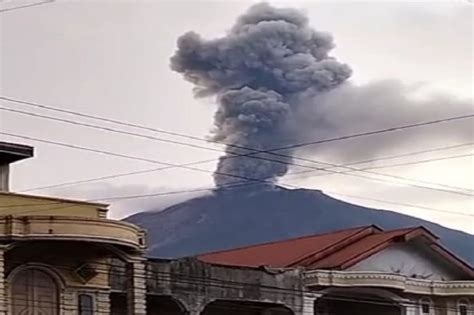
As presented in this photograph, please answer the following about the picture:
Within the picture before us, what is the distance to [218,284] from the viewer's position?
142 feet

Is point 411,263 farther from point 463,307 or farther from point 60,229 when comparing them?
point 60,229

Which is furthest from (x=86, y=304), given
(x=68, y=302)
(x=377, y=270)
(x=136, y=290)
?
(x=377, y=270)

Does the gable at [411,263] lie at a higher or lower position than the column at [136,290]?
higher

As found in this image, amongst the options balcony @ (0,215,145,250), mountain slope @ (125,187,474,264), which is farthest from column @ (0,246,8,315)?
mountain slope @ (125,187,474,264)

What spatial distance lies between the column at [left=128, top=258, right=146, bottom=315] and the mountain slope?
110192 millimetres

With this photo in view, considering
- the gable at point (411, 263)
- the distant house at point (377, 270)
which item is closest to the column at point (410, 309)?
Answer: the distant house at point (377, 270)

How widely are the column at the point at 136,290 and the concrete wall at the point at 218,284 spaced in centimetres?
138

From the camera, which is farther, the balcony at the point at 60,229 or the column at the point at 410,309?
the column at the point at 410,309

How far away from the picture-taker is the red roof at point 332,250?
156 ft

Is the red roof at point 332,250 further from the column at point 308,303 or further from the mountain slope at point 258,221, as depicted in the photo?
the mountain slope at point 258,221

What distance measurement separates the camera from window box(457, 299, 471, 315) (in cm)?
5050

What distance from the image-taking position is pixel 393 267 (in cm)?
4922

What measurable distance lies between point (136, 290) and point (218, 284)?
4.12 meters

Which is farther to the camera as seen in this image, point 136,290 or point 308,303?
point 308,303
